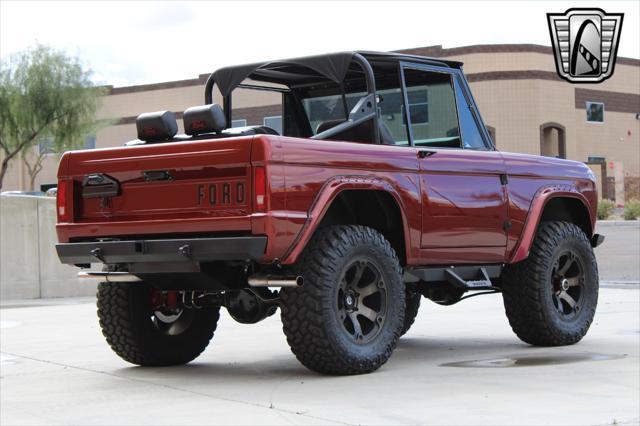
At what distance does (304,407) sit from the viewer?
262 inches

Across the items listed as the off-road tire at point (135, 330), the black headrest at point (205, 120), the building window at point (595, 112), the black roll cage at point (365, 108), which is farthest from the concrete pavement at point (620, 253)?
the building window at point (595, 112)

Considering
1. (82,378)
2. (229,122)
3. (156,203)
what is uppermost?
(229,122)

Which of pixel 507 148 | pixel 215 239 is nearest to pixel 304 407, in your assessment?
pixel 215 239

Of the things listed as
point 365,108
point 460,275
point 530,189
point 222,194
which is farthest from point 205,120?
point 530,189

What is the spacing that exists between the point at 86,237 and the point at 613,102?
5081 cm

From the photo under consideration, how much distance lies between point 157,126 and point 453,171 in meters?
2.22

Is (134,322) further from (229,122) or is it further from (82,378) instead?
(229,122)

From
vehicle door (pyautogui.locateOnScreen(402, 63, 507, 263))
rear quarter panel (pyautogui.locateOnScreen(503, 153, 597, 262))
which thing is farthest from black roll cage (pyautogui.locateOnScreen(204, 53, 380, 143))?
rear quarter panel (pyautogui.locateOnScreen(503, 153, 597, 262))

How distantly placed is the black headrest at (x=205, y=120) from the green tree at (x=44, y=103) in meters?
50.0

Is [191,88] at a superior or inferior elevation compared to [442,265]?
superior

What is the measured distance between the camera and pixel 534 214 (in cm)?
966

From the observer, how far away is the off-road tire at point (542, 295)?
31.7 ft

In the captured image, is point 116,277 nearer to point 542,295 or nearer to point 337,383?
point 337,383

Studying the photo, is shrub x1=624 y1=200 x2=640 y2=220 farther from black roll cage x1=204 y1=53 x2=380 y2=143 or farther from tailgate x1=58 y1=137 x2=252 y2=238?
tailgate x1=58 y1=137 x2=252 y2=238
